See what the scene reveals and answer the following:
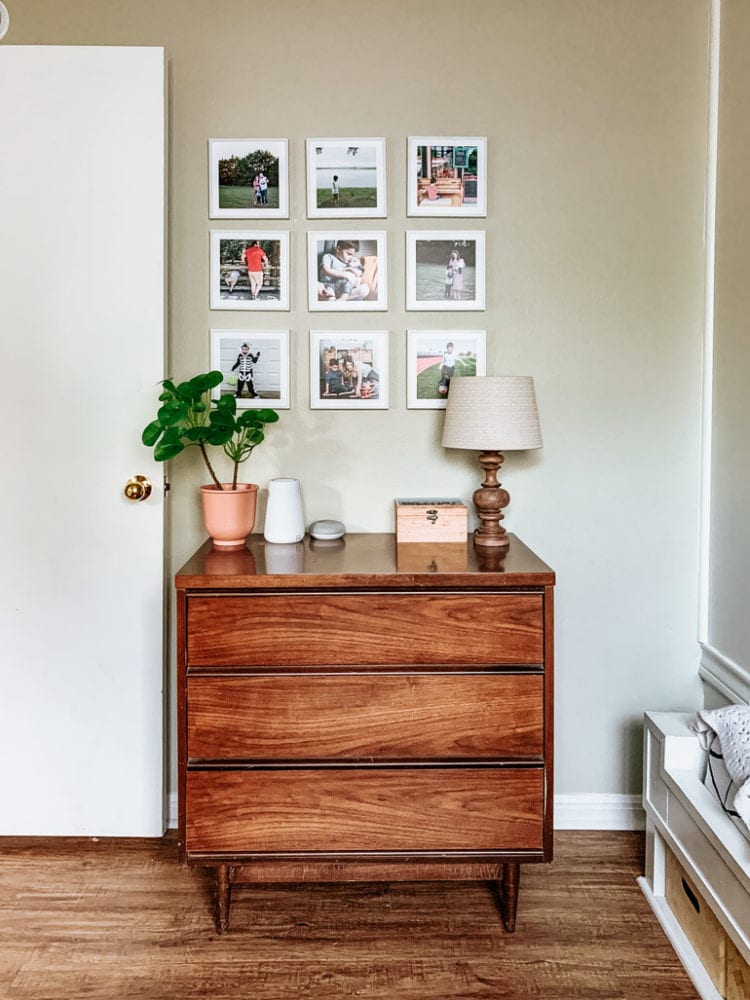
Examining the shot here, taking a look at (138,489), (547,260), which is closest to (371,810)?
(138,489)

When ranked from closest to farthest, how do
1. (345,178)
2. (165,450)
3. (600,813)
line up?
(165,450) → (345,178) → (600,813)

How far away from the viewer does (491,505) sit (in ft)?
7.06

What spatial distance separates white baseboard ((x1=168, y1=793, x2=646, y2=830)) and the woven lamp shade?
1.14 m

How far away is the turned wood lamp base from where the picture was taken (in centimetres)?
213

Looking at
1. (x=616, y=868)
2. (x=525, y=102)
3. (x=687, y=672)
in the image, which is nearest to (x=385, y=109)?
(x=525, y=102)

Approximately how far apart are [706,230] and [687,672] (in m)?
1.31

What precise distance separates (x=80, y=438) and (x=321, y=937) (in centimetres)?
147

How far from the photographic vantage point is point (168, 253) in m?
2.34

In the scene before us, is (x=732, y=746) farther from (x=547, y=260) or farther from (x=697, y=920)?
(x=547, y=260)

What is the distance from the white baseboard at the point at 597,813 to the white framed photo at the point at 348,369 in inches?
51.2

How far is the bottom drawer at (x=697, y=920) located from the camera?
171 centimetres

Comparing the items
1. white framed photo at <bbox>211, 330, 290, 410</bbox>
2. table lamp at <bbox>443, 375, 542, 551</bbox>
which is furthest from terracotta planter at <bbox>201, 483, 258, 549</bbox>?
table lamp at <bbox>443, 375, 542, 551</bbox>

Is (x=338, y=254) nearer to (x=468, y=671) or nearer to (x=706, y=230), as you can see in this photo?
(x=706, y=230)

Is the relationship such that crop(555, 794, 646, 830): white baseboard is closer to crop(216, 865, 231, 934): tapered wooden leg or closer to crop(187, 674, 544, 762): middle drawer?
crop(187, 674, 544, 762): middle drawer
